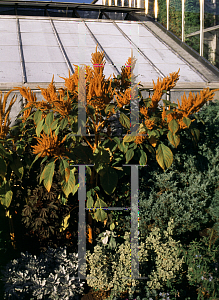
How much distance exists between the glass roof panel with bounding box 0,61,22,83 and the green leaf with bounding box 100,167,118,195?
1830 mm

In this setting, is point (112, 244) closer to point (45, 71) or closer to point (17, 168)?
point (17, 168)

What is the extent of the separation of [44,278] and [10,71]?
2684 mm

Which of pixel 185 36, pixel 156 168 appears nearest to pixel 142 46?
pixel 185 36

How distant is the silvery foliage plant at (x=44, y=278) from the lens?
2396 millimetres

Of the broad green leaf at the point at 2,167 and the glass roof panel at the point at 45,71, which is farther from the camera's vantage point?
the glass roof panel at the point at 45,71

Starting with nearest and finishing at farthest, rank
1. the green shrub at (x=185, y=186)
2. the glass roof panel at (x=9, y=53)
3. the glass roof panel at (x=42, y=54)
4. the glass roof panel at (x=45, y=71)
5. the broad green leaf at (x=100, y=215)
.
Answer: the broad green leaf at (x=100, y=215) < the green shrub at (x=185, y=186) < the glass roof panel at (x=45, y=71) < the glass roof panel at (x=9, y=53) < the glass roof panel at (x=42, y=54)

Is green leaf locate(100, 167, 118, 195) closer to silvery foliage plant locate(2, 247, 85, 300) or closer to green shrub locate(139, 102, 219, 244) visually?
green shrub locate(139, 102, 219, 244)

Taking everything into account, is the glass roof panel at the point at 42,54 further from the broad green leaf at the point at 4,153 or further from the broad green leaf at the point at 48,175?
the broad green leaf at the point at 48,175

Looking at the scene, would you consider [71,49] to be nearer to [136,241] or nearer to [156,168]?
[156,168]

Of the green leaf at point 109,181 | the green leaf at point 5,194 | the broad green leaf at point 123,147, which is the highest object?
the broad green leaf at point 123,147

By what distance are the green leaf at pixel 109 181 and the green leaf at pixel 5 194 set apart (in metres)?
0.90

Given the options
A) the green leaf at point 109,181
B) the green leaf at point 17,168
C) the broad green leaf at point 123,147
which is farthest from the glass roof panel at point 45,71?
the green leaf at point 109,181

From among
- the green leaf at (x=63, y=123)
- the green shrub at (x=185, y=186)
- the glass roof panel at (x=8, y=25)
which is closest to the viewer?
the green leaf at (x=63, y=123)

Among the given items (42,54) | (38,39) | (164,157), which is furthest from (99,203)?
(38,39)
